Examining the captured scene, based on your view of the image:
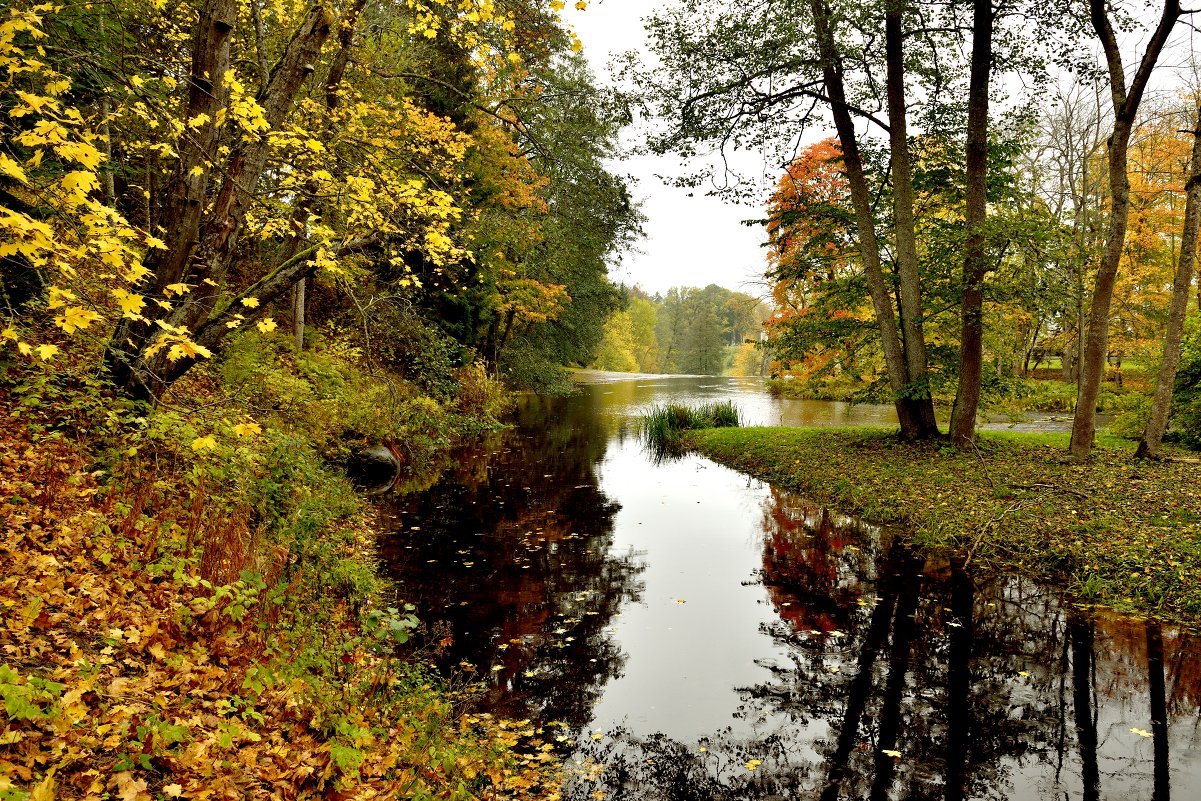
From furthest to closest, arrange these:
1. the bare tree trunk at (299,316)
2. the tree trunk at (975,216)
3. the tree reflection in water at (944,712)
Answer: the bare tree trunk at (299,316) → the tree trunk at (975,216) → the tree reflection in water at (944,712)

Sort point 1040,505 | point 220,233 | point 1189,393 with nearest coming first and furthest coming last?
1. point 220,233
2. point 1040,505
3. point 1189,393

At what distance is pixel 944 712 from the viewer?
4375 mm

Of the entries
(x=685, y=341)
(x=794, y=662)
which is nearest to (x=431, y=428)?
(x=794, y=662)

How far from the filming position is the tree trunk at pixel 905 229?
438 inches

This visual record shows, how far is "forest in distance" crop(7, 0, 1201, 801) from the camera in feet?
10.8

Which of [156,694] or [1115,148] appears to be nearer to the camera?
[156,694]

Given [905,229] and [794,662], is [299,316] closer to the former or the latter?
[794,662]

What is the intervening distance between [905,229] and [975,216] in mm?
1267

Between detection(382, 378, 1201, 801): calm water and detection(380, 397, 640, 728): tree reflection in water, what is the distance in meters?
0.03

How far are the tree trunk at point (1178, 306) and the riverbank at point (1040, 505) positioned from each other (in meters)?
0.47

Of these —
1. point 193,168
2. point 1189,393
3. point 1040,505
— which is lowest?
point 1040,505

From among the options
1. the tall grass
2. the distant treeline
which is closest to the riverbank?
the tall grass

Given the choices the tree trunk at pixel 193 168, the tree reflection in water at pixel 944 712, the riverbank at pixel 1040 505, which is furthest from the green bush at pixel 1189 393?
the tree trunk at pixel 193 168

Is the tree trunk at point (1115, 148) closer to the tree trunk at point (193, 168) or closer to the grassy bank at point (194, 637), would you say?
the grassy bank at point (194, 637)
